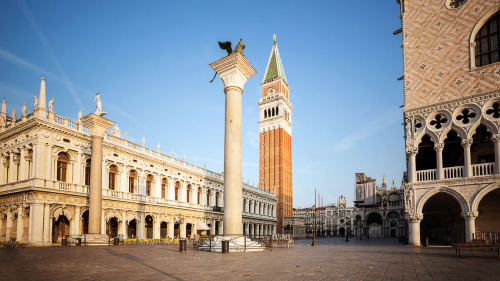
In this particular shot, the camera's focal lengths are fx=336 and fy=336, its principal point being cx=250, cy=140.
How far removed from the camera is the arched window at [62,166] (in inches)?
1157

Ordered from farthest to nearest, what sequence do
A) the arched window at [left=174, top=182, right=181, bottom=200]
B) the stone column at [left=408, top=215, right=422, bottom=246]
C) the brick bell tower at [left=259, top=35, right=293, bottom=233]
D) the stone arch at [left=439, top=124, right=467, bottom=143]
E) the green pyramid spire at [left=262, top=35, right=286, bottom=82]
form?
the green pyramid spire at [left=262, top=35, right=286, bottom=82], the brick bell tower at [left=259, top=35, right=293, bottom=233], the arched window at [left=174, top=182, right=181, bottom=200], the stone column at [left=408, top=215, right=422, bottom=246], the stone arch at [left=439, top=124, right=467, bottom=143]

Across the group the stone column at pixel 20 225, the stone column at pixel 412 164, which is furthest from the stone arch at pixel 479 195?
the stone column at pixel 20 225

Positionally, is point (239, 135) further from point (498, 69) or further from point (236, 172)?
point (498, 69)

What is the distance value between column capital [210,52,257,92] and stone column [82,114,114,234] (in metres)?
10.8

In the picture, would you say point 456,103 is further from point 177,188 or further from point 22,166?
point 22,166

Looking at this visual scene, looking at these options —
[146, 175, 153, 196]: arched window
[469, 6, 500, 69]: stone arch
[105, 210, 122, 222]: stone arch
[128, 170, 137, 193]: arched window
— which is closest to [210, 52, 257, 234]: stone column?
[469, 6, 500, 69]: stone arch

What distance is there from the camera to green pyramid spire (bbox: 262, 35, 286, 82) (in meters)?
92.8

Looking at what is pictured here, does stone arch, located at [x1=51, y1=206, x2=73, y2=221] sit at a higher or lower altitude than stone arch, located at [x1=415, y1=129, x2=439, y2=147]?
lower

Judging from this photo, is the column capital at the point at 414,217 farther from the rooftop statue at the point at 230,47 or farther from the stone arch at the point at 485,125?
the rooftop statue at the point at 230,47

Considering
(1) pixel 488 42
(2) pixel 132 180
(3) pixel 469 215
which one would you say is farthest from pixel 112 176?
(1) pixel 488 42

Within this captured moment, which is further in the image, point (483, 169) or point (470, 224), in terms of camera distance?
point (483, 169)

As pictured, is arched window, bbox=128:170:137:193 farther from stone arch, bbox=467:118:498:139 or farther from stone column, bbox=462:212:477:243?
stone arch, bbox=467:118:498:139

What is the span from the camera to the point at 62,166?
29797mm

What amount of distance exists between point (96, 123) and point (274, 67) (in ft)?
242
